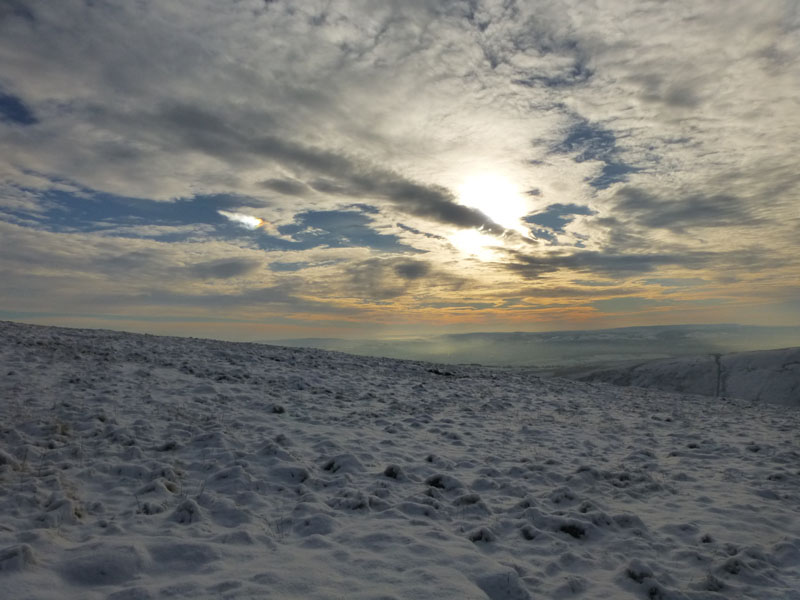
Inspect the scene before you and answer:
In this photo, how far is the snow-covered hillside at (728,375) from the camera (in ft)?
83.1

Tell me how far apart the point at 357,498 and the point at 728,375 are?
29905 millimetres

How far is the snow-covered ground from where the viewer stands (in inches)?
180

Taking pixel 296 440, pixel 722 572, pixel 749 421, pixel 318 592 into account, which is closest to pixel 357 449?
pixel 296 440

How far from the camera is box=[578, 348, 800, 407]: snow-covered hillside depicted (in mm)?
25344

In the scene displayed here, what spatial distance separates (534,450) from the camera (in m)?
10.3

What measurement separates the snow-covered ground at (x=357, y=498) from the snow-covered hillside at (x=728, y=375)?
1432cm

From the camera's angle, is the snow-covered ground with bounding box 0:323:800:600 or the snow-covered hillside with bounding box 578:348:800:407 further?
the snow-covered hillside with bounding box 578:348:800:407

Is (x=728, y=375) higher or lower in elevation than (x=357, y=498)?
higher

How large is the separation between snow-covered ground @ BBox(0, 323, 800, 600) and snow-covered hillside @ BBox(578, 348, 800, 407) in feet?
47.0

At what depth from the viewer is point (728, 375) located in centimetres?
2777

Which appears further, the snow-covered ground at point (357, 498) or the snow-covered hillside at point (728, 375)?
the snow-covered hillside at point (728, 375)

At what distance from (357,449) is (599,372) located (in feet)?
96.1

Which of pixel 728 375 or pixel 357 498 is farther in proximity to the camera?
pixel 728 375

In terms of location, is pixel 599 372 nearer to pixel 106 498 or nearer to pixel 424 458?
pixel 424 458
